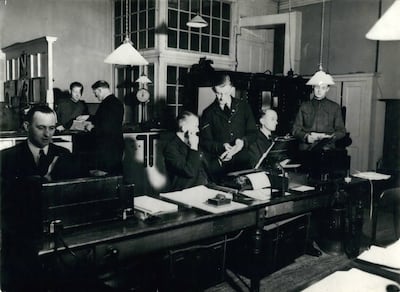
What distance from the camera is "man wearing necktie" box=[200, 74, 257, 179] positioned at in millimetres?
4211

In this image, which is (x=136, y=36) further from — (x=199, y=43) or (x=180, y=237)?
(x=180, y=237)

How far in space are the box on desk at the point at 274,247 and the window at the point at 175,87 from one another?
476 cm

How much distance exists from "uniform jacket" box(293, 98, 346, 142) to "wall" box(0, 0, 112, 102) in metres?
5.03

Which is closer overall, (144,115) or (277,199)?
(277,199)

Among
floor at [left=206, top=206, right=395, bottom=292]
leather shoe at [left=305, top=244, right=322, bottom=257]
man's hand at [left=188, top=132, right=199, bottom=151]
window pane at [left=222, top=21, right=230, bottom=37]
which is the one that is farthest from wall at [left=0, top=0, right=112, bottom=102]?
floor at [left=206, top=206, right=395, bottom=292]

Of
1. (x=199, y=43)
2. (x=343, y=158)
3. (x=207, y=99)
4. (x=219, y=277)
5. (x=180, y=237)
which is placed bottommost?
(x=219, y=277)

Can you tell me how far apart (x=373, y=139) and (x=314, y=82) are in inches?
129

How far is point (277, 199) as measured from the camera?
2887 mm

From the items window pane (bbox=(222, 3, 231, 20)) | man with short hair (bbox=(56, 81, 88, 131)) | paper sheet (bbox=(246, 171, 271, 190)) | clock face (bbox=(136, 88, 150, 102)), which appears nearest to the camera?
paper sheet (bbox=(246, 171, 271, 190))

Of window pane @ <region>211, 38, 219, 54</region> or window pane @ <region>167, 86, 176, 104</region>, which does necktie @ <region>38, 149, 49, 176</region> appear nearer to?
window pane @ <region>167, 86, 176, 104</region>

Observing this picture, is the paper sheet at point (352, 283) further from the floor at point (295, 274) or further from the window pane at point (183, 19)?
the window pane at point (183, 19)

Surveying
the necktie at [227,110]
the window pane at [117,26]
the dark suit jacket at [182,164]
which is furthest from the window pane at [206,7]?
the dark suit jacket at [182,164]

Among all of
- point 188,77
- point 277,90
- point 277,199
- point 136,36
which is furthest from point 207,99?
point 277,199

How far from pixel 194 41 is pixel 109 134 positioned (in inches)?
153
